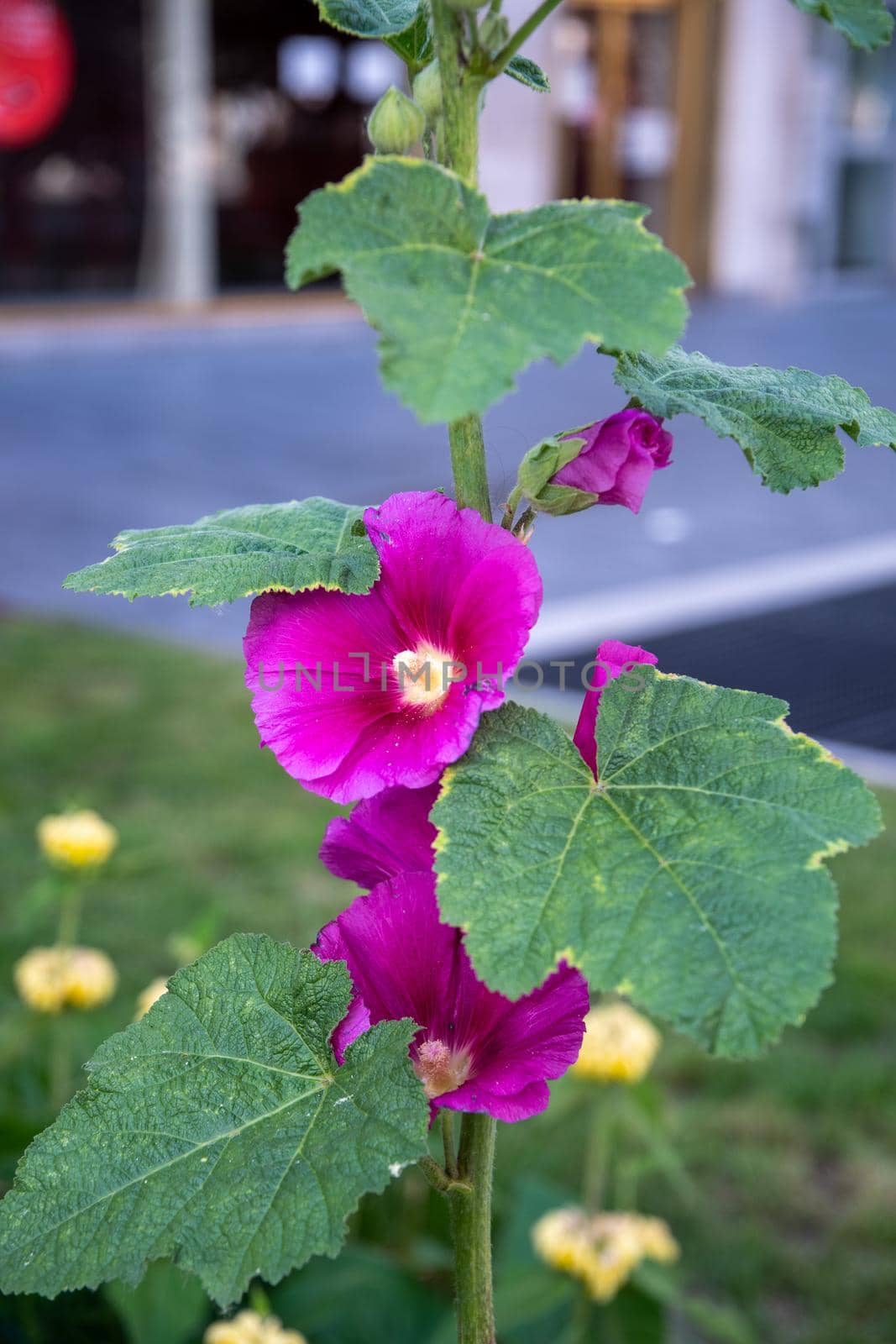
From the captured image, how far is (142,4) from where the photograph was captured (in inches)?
427

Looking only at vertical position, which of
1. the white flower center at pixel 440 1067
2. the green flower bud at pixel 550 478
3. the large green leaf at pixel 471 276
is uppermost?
the large green leaf at pixel 471 276

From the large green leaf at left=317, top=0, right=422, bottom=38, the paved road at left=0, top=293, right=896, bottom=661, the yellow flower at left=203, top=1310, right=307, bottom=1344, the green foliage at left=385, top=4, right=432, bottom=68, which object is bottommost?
the paved road at left=0, top=293, right=896, bottom=661

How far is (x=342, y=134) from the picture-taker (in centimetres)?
1174

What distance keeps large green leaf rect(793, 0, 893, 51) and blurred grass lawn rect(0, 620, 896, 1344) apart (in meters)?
1.43

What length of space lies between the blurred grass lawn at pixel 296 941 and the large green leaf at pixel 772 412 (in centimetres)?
132

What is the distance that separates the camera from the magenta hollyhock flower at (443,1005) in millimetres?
722

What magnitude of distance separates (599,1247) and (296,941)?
51.0 inches

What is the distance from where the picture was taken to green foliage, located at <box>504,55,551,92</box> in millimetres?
804

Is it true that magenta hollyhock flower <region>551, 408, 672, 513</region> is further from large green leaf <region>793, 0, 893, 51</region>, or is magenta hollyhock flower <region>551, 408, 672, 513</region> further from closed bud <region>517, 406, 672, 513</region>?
large green leaf <region>793, 0, 893, 51</region>

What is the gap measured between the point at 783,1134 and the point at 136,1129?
2.02 metres

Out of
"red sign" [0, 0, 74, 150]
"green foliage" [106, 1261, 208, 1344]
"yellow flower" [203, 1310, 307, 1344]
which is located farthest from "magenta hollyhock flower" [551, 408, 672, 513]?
"red sign" [0, 0, 74, 150]

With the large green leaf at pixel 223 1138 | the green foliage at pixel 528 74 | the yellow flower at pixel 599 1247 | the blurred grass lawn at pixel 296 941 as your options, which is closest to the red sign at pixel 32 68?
the blurred grass lawn at pixel 296 941

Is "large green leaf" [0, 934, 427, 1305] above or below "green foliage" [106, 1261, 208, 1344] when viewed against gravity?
above

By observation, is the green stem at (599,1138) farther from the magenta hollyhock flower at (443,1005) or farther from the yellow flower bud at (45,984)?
the magenta hollyhock flower at (443,1005)
